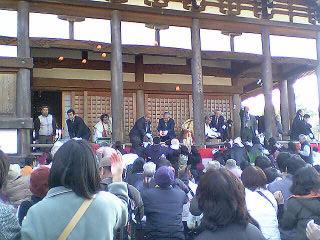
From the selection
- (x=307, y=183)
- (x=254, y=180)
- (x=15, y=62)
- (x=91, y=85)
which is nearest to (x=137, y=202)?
(x=254, y=180)

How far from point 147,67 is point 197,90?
364 cm

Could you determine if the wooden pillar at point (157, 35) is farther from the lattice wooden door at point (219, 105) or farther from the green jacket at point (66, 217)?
the green jacket at point (66, 217)

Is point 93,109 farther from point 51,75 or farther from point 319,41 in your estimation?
point 319,41

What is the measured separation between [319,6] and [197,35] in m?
4.91

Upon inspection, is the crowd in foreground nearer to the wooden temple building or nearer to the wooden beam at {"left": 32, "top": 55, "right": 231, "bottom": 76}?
the wooden temple building

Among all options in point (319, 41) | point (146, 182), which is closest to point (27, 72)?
point (146, 182)

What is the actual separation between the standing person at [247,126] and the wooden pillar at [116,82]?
15.0 feet

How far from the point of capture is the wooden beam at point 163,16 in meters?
10.9

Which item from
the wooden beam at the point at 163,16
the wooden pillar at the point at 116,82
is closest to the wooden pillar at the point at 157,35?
the wooden beam at the point at 163,16

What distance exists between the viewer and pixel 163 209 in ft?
15.5

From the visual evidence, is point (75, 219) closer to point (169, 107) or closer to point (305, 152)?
point (305, 152)

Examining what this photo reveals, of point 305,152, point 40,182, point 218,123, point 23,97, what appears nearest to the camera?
point 40,182

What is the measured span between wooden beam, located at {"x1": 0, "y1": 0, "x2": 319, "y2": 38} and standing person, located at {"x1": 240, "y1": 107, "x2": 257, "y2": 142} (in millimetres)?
2884

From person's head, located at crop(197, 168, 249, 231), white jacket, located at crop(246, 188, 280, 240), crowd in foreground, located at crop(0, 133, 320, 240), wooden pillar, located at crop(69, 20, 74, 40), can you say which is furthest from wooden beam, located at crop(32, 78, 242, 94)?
person's head, located at crop(197, 168, 249, 231)
